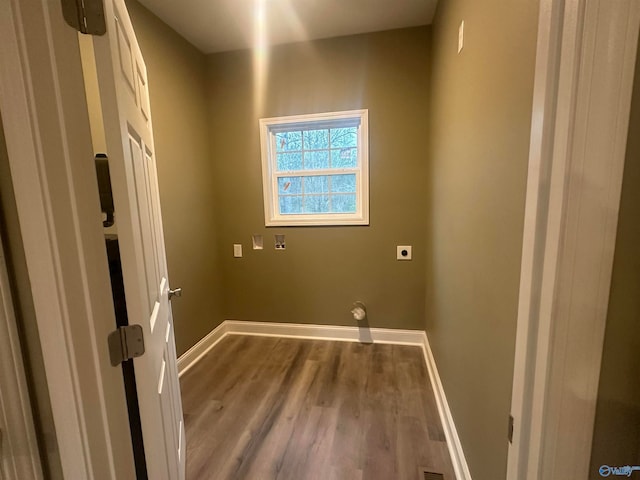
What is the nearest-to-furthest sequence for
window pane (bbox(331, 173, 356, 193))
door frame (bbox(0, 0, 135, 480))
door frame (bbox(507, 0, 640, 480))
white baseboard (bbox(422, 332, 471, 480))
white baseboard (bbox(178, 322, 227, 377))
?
door frame (bbox(507, 0, 640, 480))
door frame (bbox(0, 0, 135, 480))
white baseboard (bbox(422, 332, 471, 480))
white baseboard (bbox(178, 322, 227, 377))
window pane (bbox(331, 173, 356, 193))

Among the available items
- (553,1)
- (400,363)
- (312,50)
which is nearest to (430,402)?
(400,363)

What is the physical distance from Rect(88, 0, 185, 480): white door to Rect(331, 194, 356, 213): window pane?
1.82 metres

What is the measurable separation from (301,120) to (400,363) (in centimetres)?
231

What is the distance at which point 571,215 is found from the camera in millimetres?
469

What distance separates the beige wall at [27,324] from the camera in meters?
0.65

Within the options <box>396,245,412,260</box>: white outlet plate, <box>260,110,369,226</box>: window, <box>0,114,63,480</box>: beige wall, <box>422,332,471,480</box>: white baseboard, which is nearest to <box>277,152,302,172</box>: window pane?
<box>260,110,369,226</box>: window

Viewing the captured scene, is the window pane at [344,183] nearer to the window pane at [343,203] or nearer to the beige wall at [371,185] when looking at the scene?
the window pane at [343,203]

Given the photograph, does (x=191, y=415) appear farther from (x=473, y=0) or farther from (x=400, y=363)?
(x=473, y=0)

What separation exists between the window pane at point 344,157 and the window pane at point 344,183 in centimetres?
10

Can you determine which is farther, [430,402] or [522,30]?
[430,402]

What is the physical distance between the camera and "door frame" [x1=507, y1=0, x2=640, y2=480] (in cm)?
43

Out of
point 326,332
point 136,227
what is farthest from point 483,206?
point 326,332

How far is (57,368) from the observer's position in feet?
2.19

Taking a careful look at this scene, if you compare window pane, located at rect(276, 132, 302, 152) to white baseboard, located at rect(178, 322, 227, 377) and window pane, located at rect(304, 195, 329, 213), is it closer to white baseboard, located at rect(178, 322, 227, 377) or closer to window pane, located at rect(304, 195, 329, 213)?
window pane, located at rect(304, 195, 329, 213)
